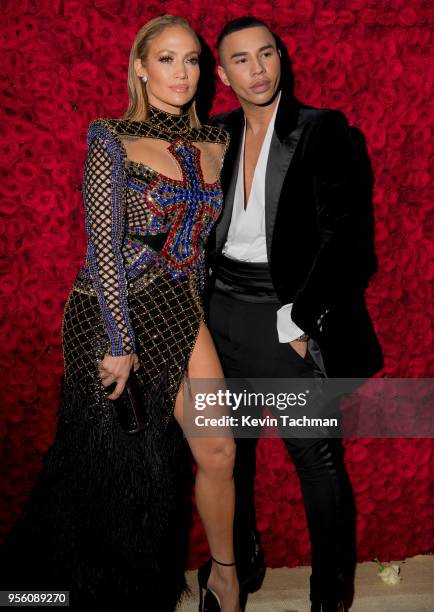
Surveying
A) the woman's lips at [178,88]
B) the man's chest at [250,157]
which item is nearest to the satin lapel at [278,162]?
the man's chest at [250,157]

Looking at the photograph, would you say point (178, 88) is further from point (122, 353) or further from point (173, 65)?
point (122, 353)

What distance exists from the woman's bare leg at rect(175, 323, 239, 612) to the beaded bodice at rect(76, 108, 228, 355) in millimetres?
290

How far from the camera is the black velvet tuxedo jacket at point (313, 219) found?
217cm

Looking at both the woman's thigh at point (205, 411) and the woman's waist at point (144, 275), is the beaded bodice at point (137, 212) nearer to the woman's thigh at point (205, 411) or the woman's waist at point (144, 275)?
the woman's waist at point (144, 275)

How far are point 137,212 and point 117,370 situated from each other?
535 mm

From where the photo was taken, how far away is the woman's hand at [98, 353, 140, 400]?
2.05 meters

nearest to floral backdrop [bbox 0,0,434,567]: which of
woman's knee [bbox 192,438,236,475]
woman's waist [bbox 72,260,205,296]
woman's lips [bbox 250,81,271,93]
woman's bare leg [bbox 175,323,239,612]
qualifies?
woman's lips [bbox 250,81,271,93]

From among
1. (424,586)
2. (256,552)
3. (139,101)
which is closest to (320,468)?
(256,552)

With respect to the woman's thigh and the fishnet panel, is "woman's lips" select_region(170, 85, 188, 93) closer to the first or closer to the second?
the fishnet panel

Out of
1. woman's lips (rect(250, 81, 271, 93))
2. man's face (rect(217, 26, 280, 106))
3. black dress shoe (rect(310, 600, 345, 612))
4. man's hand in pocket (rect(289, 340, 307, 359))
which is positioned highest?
man's face (rect(217, 26, 280, 106))

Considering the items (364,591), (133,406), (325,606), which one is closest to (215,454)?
(133,406)

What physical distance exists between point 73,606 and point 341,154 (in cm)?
201

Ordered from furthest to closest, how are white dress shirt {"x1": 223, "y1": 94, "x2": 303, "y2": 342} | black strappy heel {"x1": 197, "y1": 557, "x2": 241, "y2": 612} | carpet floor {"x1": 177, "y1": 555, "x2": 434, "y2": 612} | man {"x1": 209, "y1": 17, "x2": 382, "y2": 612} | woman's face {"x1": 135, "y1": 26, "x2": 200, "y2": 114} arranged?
carpet floor {"x1": 177, "y1": 555, "x2": 434, "y2": 612} → black strappy heel {"x1": 197, "y1": 557, "x2": 241, "y2": 612} → white dress shirt {"x1": 223, "y1": 94, "x2": 303, "y2": 342} → man {"x1": 209, "y1": 17, "x2": 382, "y2": 612} → woman's face {"x1": 135, "y1": 26, "x2": 200, "y2": 114}

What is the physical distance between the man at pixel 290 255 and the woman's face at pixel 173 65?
27cm
